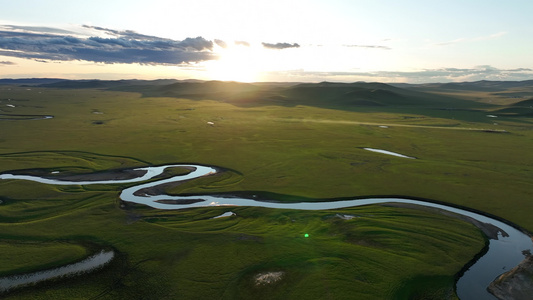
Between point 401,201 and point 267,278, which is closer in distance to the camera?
point 267,278

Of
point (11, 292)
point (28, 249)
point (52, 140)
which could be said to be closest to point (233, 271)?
point (11, 292)

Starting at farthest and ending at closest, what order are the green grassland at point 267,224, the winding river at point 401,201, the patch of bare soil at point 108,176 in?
the patch of bare soil at point 108,176 < the winding river at point 401,201 < the green grassland at point 267,224

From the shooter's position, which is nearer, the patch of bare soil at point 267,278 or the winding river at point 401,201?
the patch of bare soil at point 267,278

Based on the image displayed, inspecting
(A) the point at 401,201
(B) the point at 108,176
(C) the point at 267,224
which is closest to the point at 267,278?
(C) the point at 267,224

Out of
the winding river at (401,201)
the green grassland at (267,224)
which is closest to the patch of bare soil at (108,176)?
the winding river at (401,201)

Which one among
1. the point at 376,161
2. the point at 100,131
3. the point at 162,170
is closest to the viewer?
the point at 162,170

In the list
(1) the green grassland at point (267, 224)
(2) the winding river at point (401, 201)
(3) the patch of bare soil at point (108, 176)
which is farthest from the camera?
(3) the patch of bare soil at point (108, 176)

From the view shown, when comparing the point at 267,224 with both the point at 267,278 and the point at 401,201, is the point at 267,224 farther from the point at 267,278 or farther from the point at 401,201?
the point at 401,201

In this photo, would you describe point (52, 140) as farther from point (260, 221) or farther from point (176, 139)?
point (260, 221)

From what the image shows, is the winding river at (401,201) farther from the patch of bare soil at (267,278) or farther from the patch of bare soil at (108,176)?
the patch of bare soil at (267,278)
